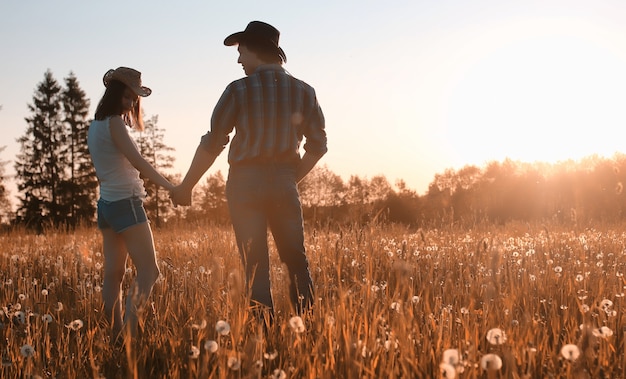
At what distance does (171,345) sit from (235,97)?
1.86 m

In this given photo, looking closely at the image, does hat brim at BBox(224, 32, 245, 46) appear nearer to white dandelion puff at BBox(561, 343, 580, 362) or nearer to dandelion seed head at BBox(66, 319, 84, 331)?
dandelion seed head at BBox(66, 319, 84, 331)

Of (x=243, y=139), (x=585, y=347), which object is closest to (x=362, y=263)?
(x=243, y=139)

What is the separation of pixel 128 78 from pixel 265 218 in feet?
4.77

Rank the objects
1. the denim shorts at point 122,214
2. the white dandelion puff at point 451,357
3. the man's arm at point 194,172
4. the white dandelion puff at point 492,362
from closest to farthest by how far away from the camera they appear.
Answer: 1. the white dandelion puff at point 492,362
2. the white dandelion puff at point 451,357
3. the denim shorts at point 122,214
4. the man's arm at point 194,172

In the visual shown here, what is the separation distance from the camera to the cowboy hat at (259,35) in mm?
4219

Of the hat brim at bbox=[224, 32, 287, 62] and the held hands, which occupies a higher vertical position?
the hat brim at bbox=[224, 32, 287, 62]

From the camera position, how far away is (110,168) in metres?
4.09

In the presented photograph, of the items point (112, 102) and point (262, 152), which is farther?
point (112, 102)

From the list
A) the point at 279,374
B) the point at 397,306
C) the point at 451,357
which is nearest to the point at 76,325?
the point at 279,374

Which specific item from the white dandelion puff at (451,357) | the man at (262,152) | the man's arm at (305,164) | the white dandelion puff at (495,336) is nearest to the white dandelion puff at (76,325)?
the man at (262,152)

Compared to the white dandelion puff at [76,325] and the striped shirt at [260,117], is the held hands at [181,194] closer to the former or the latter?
the striped shirt at [260,117]

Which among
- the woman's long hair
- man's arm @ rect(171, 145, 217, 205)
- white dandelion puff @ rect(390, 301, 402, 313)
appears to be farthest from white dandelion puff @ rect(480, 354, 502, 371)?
the woman's long hair

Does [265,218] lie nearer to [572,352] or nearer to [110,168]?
[110,168]

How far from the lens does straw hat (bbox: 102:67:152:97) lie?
4.20 m
